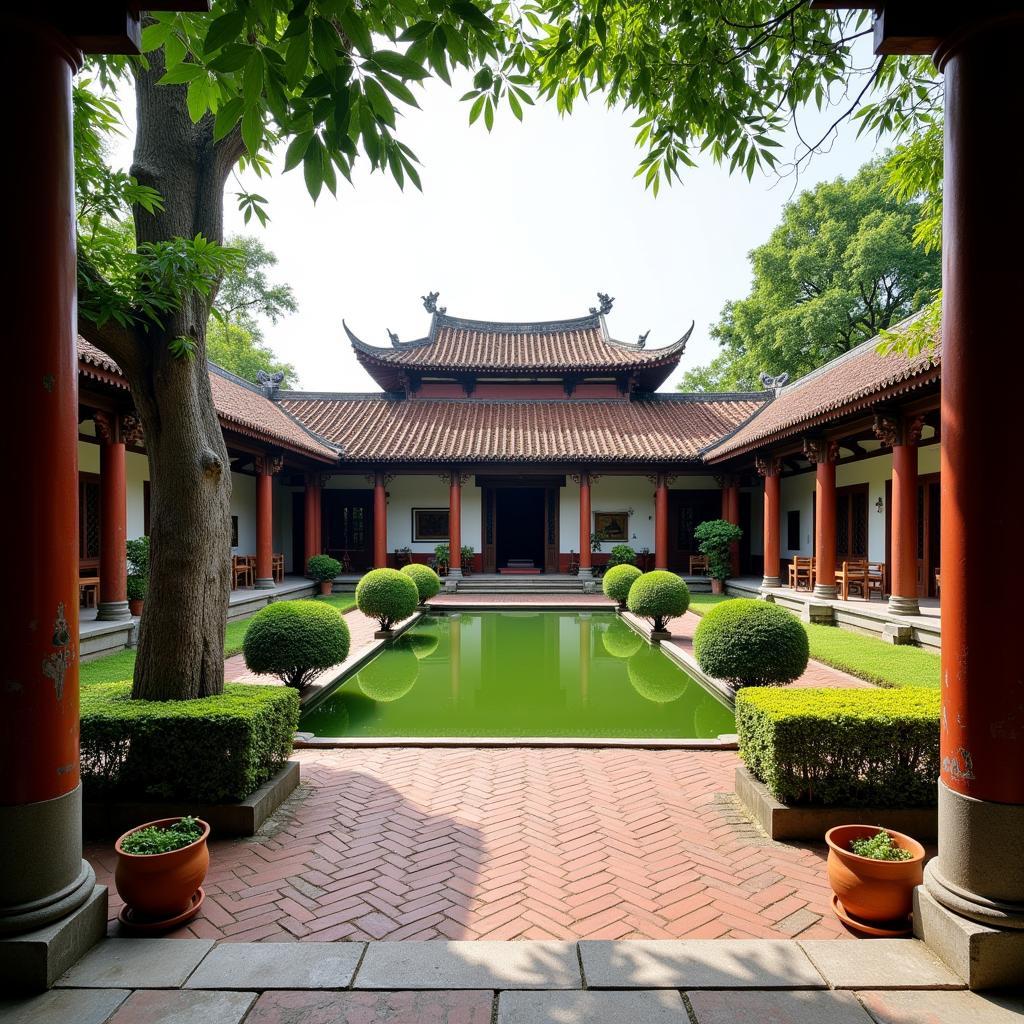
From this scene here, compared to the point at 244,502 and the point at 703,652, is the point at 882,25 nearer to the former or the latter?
the point at 703,652

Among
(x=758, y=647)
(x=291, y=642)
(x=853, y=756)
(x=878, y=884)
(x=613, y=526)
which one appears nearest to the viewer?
(x=878, y=884)

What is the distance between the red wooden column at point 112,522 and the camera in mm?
9703

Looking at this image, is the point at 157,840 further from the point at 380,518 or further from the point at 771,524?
the point at 380,518

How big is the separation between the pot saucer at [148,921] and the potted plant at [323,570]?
13.8 metres

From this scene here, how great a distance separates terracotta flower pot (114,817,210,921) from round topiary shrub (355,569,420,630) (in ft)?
25.0

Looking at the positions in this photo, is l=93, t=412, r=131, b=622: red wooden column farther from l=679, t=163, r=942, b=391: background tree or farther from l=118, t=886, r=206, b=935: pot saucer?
l=679, t=163, r=942, b=391: background tree

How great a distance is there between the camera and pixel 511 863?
3449 mm

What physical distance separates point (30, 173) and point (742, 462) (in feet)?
54.4

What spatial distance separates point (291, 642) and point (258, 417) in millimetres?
11068

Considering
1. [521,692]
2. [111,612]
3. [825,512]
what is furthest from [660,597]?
[111,612]

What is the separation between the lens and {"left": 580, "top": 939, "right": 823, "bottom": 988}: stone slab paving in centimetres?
237

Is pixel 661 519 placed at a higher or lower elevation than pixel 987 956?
higher

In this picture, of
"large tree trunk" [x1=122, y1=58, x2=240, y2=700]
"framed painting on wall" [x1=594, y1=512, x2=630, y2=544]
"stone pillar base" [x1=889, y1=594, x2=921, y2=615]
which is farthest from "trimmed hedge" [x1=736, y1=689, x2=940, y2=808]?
"framed painting on wall" [x1=594, y1=512, x2=630, y2=544]

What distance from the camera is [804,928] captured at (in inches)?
112
